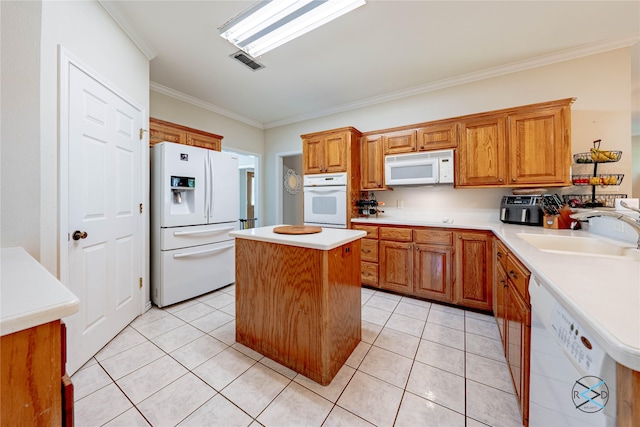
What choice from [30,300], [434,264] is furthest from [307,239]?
[434,264]

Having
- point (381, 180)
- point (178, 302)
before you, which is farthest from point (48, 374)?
point (381, 180)

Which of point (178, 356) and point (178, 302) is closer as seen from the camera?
point (178, 356)

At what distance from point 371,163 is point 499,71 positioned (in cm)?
177

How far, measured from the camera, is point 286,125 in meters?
4.46

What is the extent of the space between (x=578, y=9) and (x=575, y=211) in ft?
5.54

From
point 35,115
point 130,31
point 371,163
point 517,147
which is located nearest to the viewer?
point 35,115

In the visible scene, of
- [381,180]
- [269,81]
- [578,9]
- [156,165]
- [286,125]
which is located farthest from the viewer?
[286,125]

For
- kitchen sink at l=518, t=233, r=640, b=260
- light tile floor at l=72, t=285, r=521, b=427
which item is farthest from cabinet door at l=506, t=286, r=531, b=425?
kitchen sink at l=518, t=233, r=640, b=260

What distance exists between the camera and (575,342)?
634 mm

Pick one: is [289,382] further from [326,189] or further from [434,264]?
[326,189]

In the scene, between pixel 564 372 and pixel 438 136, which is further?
pixel 438 136

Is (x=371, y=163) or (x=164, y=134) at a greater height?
(x=164, y=134)

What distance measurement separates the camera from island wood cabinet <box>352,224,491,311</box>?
2.41m

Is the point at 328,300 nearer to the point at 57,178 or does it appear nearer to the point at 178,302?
the point at 57,178
